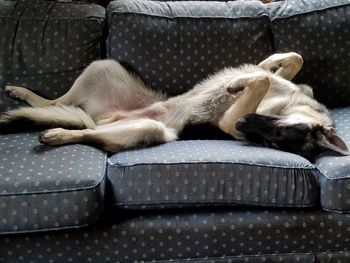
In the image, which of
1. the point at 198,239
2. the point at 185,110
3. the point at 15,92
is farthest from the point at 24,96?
the point at 198,239

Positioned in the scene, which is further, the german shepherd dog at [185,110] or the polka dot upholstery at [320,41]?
the polka dot upholstery at [320,41]

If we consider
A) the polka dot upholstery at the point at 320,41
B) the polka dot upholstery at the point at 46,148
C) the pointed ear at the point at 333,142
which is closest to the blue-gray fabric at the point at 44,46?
the polka dot upholstery at the point at 46,148

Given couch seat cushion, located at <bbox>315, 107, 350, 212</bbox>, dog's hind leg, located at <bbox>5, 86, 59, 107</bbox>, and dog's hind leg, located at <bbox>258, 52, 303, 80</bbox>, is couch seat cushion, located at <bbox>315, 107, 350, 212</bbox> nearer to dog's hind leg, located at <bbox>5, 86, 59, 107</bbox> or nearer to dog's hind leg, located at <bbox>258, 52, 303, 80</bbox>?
dog's hind leg, located at <bbox>258, 52, 303, 80</bbox>

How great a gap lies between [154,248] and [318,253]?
0.74m

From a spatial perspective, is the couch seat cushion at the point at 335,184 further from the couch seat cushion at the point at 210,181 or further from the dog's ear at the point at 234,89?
the dog's ear at the point at 234,89

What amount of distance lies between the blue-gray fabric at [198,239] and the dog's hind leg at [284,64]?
90 cm

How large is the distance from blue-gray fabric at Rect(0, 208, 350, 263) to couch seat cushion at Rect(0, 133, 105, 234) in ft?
0.36

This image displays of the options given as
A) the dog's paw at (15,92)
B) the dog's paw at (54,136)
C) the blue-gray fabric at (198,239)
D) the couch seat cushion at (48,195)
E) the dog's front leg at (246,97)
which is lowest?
the blue-gray fabric at (198,239)

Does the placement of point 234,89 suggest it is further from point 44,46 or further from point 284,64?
point 44,46

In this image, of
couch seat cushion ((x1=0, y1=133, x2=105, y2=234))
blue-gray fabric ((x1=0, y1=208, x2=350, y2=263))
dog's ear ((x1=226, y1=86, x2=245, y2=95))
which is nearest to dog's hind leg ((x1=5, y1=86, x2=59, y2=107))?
couch seat cushion ((x1=0, y1=133, x2=105, y2=234))

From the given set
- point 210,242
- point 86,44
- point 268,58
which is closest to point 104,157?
point 210,242

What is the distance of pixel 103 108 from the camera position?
277cm

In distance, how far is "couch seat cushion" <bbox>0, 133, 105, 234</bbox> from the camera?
6.31 feet

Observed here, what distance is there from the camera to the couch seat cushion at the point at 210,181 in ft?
6.82
